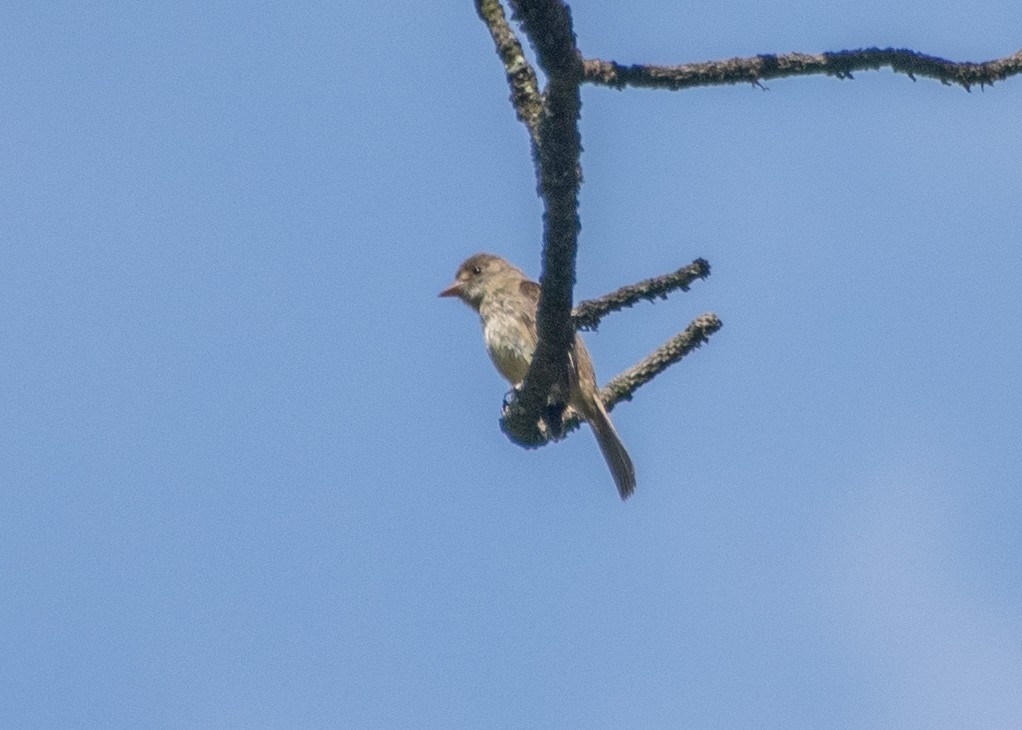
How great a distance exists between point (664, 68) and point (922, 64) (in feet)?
2.81

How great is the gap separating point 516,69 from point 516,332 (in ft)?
13.2

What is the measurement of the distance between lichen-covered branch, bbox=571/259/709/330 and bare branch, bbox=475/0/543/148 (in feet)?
2.43

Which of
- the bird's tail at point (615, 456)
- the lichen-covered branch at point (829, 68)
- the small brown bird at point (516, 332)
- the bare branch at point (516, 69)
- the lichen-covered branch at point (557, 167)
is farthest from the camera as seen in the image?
the bird's tail at point (615, 456)

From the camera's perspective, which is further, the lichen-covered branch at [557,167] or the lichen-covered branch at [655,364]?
the lichen-covered branch at [655,364]

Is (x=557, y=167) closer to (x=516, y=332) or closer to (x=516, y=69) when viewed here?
(x=516, y=69)

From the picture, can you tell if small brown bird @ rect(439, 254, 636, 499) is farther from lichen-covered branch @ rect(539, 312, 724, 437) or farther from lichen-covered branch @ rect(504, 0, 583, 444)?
lichen-covered branch @ rect(504, 0, 583, 444)

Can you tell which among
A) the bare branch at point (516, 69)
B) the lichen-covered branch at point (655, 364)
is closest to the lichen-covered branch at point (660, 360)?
the lichen-covered branch at point (655, 364)

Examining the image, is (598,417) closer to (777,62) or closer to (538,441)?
(538,441)

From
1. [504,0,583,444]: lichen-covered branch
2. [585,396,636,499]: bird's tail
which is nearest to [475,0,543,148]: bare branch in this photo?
[504,0,583,444]: lichen-covered branch

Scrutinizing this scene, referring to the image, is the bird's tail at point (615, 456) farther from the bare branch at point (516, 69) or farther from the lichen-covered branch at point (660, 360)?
the bare branch at point (516, 69)

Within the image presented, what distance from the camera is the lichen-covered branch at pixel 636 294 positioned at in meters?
5.14

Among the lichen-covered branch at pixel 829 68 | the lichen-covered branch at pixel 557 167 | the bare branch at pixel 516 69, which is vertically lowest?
the lichen-covered branch at pixel 557 167

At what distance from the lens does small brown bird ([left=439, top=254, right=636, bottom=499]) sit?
7.70 metres

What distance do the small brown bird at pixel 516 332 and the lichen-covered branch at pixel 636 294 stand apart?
3.77 feet
